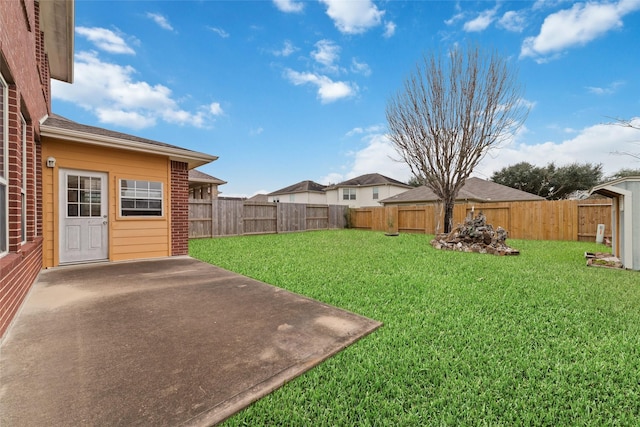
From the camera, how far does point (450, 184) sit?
1130 centimetres

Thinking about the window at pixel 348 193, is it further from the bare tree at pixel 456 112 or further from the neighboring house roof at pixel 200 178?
the bare tree at pixel 456 112

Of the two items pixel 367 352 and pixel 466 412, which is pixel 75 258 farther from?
pixel 466 412

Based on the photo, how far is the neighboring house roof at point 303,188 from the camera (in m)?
33.4

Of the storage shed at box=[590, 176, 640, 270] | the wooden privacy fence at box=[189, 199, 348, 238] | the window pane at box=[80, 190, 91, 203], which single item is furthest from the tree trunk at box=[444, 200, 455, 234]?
the window pane at box=[80, 190, 91, 203]

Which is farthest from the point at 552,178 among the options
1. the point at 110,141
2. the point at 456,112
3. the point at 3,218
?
the point at 3,218

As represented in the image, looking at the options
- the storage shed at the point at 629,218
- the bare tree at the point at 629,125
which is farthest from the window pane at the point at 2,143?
the storage shed at the point at 629,218

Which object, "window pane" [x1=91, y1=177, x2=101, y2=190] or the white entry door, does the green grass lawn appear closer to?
the white entry door

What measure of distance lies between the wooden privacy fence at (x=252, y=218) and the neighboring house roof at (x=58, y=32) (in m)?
5.83

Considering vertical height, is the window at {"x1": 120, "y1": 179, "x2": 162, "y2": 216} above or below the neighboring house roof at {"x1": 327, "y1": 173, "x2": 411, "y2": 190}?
below

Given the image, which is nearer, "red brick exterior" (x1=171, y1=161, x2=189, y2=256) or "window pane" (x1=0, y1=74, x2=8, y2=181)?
"window pane" (x1=0, y1=74, x2=8, y2=181)

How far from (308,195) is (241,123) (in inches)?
698

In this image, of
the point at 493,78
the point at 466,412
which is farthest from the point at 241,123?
the point at 466,412

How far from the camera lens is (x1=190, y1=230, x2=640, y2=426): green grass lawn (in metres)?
1.68

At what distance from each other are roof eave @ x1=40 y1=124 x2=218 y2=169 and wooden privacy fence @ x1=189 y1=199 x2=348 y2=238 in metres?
4.58
